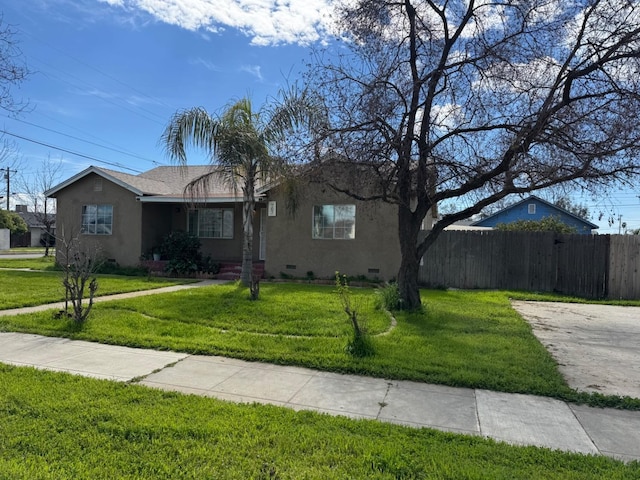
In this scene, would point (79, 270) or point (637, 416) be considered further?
point (79, 270)

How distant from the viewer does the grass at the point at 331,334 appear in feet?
17.2

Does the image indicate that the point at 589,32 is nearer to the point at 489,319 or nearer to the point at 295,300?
the point at 489,319

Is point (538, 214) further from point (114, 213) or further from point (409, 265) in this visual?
point (114, 213)

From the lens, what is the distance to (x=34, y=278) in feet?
44.2

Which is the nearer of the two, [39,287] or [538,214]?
[39,287]

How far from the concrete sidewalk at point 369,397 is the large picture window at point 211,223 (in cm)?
1149

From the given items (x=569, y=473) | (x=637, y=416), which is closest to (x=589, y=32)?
(x=637, y=416)

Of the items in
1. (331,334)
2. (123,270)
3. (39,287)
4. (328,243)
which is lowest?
(331,334)

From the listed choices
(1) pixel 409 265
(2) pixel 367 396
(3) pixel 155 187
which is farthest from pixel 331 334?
(3) pixel 155 187

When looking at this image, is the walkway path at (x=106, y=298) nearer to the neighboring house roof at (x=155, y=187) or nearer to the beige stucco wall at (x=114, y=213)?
the neighboring house roof at (x=155, y=187)

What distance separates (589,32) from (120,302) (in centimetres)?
1062

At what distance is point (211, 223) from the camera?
1752 centimetres

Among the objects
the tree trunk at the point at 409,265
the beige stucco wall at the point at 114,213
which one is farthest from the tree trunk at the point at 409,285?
the beige stucco wall at the point at 114,213

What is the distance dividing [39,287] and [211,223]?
7042 millimetres
